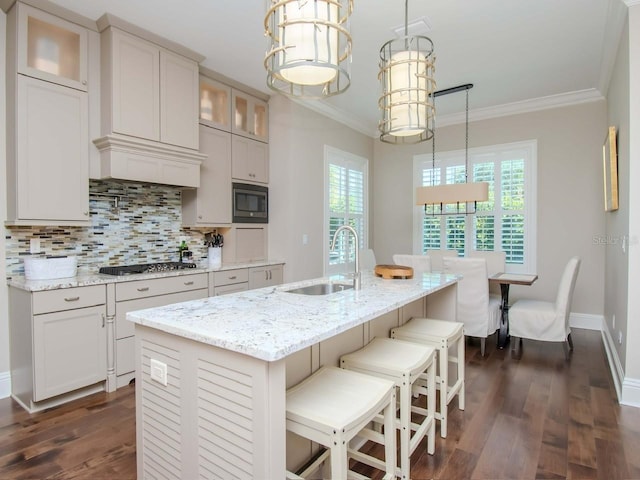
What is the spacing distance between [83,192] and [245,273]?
1659 mm

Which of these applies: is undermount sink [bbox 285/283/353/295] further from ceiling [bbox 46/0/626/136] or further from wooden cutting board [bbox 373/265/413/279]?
ceiling [bbox 46/0/626/136]

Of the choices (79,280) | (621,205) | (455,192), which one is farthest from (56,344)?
(621,205)

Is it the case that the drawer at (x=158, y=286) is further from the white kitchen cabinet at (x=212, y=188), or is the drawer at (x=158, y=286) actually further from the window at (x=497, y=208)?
the window at (x=497, y=208)

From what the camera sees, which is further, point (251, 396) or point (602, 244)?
point (602, 244)

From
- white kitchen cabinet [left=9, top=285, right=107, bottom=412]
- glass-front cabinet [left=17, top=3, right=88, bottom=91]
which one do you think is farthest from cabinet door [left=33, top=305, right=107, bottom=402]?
glass-front cabinet [left=17, top=3, right=88, bottom=91]

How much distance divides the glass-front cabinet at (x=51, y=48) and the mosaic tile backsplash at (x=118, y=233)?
847 millimetres

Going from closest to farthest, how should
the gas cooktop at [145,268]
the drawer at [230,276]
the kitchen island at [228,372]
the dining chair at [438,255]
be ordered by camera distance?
1. the kitchen island at [228,372]
2. the gas cooktop at [145,268]
3. the drawer at [230,276]
4. the dining chair at [438,255]

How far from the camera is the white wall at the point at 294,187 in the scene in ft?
14.7

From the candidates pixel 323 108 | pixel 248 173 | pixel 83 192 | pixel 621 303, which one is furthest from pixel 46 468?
pixel 323 108

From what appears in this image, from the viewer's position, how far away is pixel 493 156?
16.8 feet

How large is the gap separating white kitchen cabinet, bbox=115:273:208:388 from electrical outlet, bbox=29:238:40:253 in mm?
713

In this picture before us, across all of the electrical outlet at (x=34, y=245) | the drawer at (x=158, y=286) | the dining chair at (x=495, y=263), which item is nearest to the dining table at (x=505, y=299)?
the dining chair at (x=495, y=263)

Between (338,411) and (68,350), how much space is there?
226 centimetres

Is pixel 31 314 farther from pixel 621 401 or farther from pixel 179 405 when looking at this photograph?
pixel 621 401
